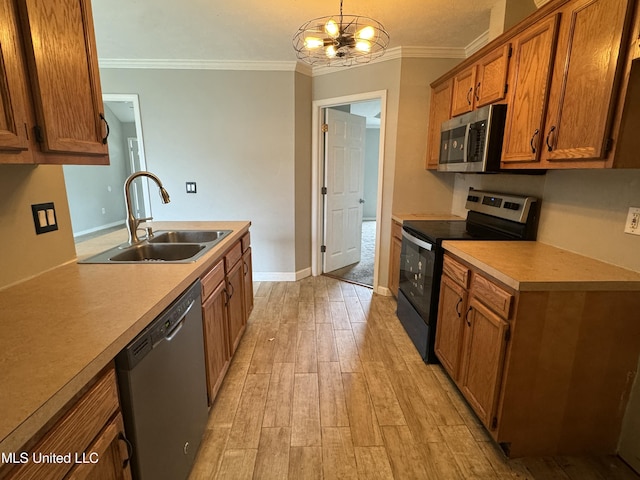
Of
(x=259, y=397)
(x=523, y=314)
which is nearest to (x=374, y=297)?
(x=259, y=397)

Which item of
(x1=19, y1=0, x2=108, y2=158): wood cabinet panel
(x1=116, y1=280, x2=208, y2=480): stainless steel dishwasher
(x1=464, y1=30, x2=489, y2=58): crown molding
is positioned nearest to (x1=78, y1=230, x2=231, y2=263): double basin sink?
(x1=116, y1=280, x2=208, y2=480): stainless steel dishwasher

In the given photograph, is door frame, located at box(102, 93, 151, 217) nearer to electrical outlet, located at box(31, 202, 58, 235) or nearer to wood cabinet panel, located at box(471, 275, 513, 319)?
electrical outlet, located at box(31, 202, 58, 235)

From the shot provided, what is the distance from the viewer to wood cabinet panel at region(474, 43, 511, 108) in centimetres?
201

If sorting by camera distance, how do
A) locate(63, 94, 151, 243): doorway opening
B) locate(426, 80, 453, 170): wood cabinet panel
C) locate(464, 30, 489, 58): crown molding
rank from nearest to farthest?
locate(464, 30, 489, 58): crown molding
locate(426, 80, 453, 170): wood cabinet panel
locate(63, 94, 151, 243): doorway opening

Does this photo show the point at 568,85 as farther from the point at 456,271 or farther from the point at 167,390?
the point at 167,390

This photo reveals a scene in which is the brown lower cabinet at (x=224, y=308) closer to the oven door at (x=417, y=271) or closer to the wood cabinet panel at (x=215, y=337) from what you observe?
the wood cabinet panel at (x=215, y=337)

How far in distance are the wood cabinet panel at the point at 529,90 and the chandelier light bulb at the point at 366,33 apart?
2.82 ft

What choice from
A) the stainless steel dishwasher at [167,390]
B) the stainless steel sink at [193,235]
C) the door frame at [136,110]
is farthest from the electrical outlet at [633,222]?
the door frame at [136,110]

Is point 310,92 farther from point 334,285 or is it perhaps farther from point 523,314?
point 523,314

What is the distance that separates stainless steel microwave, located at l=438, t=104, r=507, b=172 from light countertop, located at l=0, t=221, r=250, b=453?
1885mm

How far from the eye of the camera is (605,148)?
134 cm

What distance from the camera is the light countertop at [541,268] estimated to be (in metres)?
1.37

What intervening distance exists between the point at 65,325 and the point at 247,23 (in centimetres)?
263

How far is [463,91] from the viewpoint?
8.33 ft
